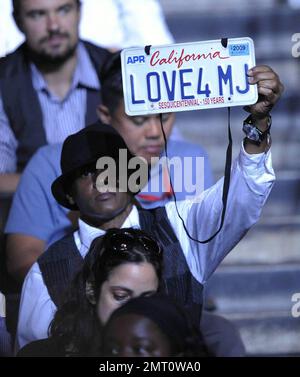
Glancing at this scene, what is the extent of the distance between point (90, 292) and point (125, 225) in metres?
0.25

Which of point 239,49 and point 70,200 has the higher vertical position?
point 239,49

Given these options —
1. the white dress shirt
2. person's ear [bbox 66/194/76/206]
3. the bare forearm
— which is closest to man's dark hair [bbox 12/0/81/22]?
the bare forearm

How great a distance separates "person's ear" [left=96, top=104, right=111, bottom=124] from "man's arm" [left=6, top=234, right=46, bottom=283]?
481 millimetres

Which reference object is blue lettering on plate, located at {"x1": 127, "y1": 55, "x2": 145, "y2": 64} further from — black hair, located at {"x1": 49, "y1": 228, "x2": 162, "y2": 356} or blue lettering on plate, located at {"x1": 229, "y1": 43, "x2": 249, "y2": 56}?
black hair, located at {"x1": 49, "y1": 228, "x2": 162, "y2": 356}

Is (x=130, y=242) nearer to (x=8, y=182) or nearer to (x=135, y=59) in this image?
(x=135, y=59)

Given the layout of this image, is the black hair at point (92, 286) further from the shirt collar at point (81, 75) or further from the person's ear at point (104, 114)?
the shirt collar at point (81, 75)

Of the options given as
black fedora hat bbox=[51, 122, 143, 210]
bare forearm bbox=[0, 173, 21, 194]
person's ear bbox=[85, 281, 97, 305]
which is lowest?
person's ear bbox=[85, 281, 97, 305]

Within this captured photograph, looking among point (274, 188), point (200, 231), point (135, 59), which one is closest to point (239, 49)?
point (135, 59)

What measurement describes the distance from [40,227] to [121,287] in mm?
524

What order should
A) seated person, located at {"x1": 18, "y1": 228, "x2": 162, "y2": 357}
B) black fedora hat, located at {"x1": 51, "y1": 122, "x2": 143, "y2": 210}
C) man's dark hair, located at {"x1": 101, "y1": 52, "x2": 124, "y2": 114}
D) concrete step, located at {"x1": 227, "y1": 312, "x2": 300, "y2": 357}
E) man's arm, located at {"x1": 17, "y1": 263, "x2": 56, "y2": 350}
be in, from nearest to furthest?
seated person, located at {"x1": 18, "y1": 228, "x2": 162, "y2": 357}, man's arm, located at {"x1": 17, "y1": 263, "x2": 56, "y2": 350}, black fedora hat, located at {"x1": 51, "y1": 122, "x2": 143, "y2": 210}, concrete step, located at {"x1": 227, "y1": 312, "x2": 300, "y2": 357}, man's dark hair, located at {"x1": 101, "y1": 52, "x2": 124, "y2": 114}

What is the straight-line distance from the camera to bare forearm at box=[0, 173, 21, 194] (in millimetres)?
3917

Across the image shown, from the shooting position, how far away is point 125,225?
3541mm

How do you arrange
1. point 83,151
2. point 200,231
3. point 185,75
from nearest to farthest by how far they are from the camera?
1. point 185,75
2. point 200,231
3. point 83,151

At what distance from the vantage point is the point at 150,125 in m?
3.77
